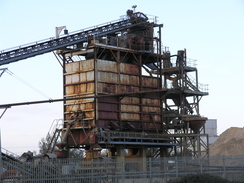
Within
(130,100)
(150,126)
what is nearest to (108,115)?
(130,100)

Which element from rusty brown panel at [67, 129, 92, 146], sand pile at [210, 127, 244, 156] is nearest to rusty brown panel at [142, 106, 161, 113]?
rusty brown panel at [67, 129, 92, 146]

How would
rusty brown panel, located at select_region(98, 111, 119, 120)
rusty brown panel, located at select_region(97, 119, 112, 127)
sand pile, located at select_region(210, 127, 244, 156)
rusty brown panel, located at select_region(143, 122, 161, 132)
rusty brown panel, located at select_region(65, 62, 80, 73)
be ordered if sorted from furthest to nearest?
sand pile, located at select_region(210, 127, 244, 156) → rusty brown panel, located at select_region(143, 122, 161, 132) → rusty brown panel, located at select_region(65, 62, 80, 73) → rusty brown panel, located at select_region(98, 111, 119, 120) → rusty brown panel, located at select_region(97, 119, 112, 127)

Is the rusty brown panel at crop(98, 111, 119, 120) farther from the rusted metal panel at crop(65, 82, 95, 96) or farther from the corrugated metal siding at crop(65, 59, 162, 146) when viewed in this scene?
the rusted metal panel at crop(65, 82, 95, 96)

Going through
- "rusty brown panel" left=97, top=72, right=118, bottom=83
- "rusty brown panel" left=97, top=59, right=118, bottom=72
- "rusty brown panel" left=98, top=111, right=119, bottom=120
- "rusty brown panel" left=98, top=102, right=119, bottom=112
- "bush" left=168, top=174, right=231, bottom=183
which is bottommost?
"bush" left=168, top=174, right=231, bottom=183

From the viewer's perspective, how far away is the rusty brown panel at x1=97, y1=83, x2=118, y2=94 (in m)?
51.1

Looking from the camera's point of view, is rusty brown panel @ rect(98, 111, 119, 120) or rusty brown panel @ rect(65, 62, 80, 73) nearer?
rusty brown panel @ rect(98, 111, 119, 120)

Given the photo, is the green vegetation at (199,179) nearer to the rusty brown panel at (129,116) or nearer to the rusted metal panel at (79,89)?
the rusted metal panel at (79,89)

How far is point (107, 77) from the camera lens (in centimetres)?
5203

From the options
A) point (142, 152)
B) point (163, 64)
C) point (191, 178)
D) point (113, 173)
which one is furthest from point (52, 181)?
point (163, 64)

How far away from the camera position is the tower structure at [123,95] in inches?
1999

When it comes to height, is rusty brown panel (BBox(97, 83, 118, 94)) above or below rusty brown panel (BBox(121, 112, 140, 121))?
above

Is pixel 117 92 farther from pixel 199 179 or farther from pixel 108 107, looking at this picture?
pixel 199 179

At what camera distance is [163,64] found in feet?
209

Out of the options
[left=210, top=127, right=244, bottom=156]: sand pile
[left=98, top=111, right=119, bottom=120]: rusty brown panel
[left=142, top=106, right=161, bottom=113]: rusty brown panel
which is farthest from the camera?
[left=210, top=127, right=244, bottom=156]: sand pile
